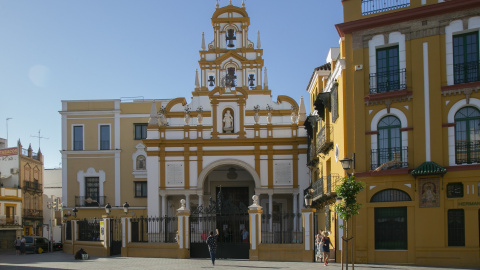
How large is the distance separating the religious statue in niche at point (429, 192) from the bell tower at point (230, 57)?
18.8 m

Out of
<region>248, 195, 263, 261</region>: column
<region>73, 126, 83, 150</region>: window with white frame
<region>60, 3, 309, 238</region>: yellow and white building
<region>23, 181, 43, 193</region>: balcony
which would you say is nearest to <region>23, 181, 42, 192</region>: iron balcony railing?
<region>23, 181, 43, 193</region>: balcony

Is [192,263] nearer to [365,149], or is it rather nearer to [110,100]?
[365,149]

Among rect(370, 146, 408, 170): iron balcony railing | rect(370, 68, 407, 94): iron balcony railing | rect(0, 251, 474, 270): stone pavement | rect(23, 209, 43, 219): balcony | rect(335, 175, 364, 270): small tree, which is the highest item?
rect(370, 68, 407, 94): iron balcony railing

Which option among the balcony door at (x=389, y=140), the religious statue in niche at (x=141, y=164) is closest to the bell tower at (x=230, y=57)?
the religious statue in niche at (x=141, y=164)

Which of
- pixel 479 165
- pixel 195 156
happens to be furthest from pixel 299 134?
pixel 479 165

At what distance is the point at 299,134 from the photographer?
133ft

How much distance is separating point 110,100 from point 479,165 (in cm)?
3059

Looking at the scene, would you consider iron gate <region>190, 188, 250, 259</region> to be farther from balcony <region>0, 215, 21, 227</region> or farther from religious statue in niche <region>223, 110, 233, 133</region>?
balcony <region>0, 215, 21, 227</region>

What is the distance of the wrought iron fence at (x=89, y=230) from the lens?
1379 inches

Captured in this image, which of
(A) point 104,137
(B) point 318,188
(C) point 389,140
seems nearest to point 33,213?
(A) point 104,137

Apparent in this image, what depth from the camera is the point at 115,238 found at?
3450 cm

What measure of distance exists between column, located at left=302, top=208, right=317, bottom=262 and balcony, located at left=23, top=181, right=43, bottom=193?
36448 mm

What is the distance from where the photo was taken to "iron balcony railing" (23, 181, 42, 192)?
186 feet

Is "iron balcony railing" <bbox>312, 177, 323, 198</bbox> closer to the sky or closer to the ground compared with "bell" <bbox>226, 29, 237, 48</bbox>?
closer to the ground
